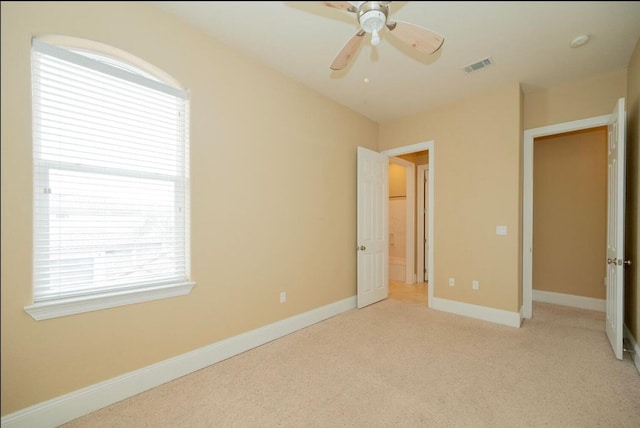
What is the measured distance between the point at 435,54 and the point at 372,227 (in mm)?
2242

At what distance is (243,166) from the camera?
258 centimetres

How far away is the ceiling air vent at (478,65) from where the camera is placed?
2.62 m

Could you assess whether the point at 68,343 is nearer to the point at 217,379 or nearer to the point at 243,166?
the point at 217,379

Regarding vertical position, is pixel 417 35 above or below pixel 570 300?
above

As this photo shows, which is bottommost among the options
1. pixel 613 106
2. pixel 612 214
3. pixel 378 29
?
pixel 612 214

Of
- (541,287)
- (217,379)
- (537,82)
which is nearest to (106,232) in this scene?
(217,379)

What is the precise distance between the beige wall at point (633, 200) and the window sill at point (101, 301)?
12.2 feet

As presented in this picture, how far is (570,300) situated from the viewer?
154 inches

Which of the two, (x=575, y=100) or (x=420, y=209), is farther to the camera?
(x=420, y=209)

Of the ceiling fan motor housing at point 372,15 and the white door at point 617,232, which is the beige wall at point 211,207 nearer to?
the ceiling fan motor housing at point 372,15

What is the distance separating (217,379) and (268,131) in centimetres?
221

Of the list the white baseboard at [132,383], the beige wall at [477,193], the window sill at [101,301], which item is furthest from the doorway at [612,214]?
the window sill at [101,301]

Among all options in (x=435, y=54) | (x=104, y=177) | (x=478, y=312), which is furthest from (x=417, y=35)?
A: (x=478, y=312)

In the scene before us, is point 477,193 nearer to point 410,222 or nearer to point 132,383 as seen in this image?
point 410,222
